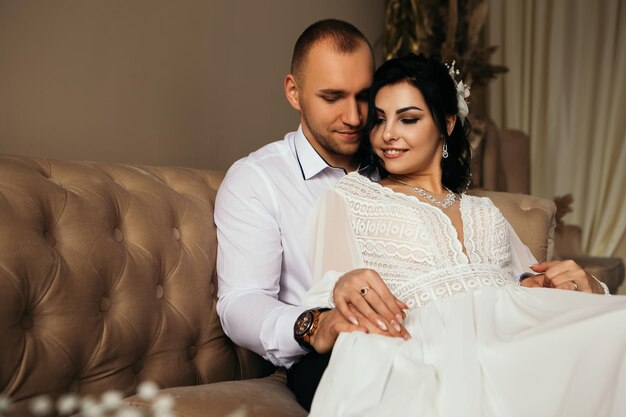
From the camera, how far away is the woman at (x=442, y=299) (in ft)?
4.19

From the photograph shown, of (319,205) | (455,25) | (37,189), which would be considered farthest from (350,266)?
(455,25)

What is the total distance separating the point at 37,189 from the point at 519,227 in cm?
168

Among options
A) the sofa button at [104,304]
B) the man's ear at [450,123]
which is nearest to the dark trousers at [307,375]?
the sofa button at [104,304]

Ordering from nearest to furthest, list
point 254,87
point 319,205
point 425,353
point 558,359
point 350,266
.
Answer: point 558,359, point 425,353, point 350,266, point 319,205, point 254,87

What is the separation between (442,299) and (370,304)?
308mm

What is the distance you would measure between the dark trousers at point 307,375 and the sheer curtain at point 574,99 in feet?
14.4

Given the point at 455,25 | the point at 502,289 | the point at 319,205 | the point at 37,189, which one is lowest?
the point at 502,289

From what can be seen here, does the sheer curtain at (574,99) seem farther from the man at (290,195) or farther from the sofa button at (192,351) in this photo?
the sofa button at (192,351)

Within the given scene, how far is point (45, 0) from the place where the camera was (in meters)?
2.11

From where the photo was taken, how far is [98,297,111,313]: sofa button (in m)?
1.68

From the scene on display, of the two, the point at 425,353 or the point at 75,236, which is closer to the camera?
the point at 425,353

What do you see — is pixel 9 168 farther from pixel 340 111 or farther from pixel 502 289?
pixel 502 289

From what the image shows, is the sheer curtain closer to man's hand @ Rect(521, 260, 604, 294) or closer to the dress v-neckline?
the dress v-neckline

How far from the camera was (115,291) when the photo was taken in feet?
5.64
